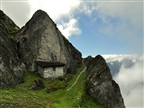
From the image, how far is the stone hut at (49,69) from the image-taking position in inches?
2256

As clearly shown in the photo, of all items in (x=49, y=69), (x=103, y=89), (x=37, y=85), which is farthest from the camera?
(x=49, y=69)

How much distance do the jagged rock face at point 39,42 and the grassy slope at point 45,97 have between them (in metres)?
8.55

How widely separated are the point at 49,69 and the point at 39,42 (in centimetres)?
1126

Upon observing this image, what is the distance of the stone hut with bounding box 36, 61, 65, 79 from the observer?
57.3 meters

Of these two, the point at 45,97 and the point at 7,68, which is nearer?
the point at 45,97

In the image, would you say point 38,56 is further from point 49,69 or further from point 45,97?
point 45,97

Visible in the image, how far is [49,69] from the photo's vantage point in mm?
58781

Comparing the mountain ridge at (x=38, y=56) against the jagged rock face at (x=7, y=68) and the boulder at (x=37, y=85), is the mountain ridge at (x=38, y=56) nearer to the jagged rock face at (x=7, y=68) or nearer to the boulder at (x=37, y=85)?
the jagged rock face at (x=7, y=68)

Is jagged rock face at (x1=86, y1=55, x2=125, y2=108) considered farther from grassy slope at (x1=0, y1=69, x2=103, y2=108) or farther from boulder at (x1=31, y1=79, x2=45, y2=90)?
boulder at (x1=31, y1=79, x2=45, y2=90)

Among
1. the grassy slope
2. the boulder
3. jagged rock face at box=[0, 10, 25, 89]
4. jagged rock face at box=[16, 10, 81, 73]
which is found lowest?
the grassy slope

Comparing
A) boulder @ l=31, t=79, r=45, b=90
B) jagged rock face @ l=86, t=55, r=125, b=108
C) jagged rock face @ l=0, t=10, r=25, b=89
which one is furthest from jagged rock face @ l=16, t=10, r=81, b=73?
jagged rock face @ l=86, t=55, r=125, b=108

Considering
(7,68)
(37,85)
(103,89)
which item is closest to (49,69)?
(37,85)

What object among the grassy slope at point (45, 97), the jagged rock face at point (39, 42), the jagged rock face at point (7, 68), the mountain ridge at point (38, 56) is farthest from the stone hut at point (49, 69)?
the jagged rock face at point (7, 68)

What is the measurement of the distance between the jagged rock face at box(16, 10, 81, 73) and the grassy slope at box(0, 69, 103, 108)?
855 cm
